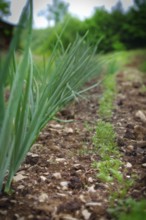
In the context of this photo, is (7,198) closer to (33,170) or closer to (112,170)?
(33,170)

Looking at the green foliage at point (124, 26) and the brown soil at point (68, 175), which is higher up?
the green foliage at point (124, 26)

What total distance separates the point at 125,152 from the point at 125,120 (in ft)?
2.33

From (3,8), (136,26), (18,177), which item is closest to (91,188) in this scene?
(18,177)

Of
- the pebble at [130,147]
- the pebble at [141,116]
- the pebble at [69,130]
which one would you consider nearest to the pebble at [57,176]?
the pebble at [130,147]

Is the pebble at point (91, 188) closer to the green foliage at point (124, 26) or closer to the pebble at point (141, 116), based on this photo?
the pebble at point (141, 116)

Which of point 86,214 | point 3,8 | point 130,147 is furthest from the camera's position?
point 3,8

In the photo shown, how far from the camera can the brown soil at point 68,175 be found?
4.24ft

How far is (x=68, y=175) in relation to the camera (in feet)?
5.31

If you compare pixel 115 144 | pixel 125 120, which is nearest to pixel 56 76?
pixel 115 144

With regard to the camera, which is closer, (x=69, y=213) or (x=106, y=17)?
(x=69, y=213)

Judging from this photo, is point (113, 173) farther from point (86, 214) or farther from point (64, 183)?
point (86, 214)

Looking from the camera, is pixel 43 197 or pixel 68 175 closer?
pixel 43 197

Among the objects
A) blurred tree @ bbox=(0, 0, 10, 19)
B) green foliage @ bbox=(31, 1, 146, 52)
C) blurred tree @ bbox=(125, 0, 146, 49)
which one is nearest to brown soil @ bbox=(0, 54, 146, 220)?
blurred tree @ bbox=(0, 0, 10, 19)

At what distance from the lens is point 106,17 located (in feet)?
64.9
